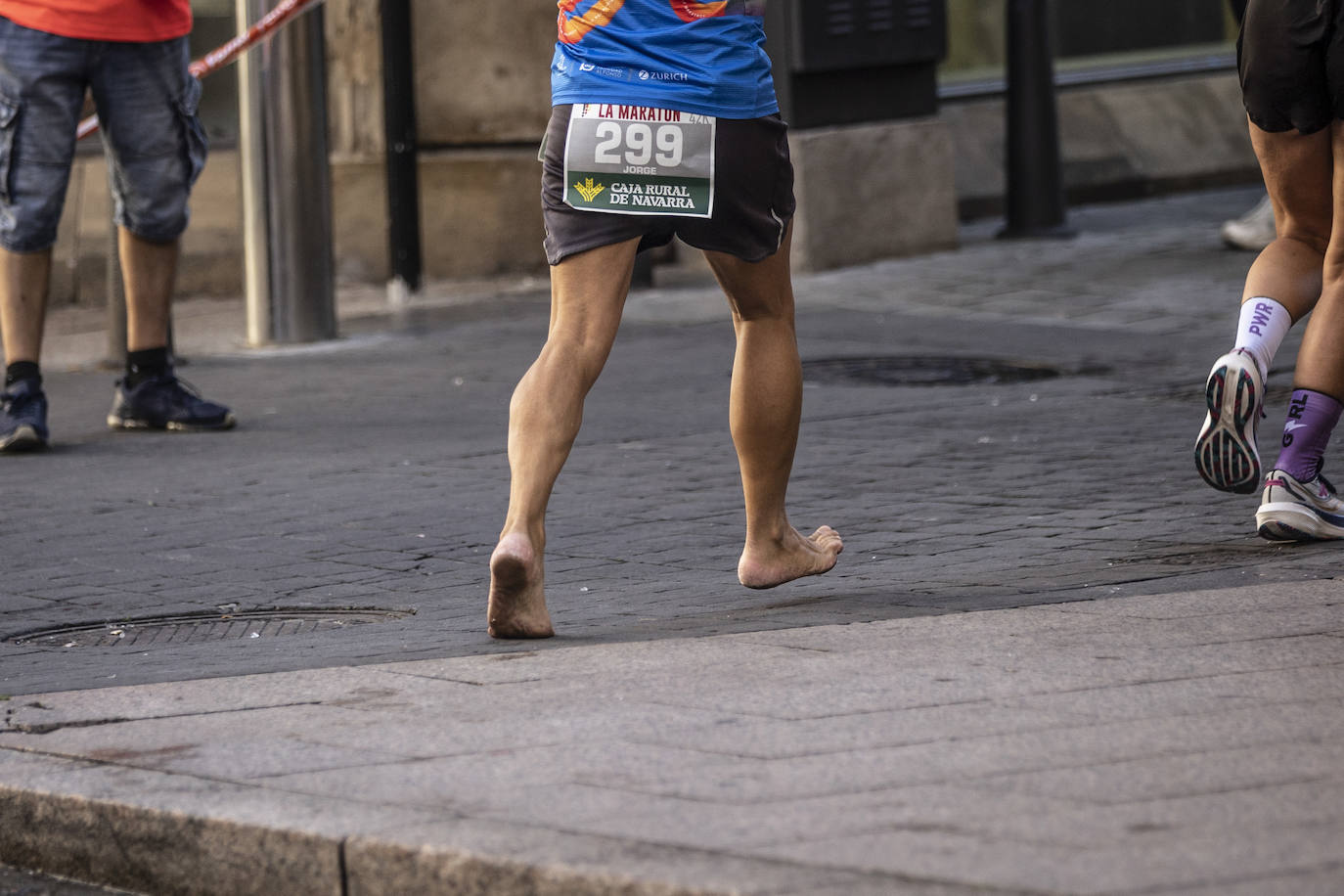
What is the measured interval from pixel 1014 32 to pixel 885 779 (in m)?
9.83

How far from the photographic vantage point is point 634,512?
5734 mm

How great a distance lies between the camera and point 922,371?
8336 millimetres

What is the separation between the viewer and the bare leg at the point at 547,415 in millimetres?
4070

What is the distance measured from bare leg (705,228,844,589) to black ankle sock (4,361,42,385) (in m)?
3.26

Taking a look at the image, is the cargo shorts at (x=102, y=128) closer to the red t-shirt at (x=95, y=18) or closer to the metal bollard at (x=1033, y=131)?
the red t-shirt at (x=95, y=18)

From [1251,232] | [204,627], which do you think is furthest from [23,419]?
[1251,232]

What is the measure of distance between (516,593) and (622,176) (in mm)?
803

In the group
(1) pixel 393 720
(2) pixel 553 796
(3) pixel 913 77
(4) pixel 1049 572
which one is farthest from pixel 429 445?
(3) pixel 913 77

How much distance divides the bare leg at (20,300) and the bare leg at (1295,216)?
3961 millimetres

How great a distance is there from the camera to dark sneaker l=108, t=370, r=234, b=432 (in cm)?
738

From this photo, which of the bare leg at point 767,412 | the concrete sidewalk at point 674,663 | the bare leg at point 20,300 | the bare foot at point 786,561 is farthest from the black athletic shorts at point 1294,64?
the bare leg at point 20,300

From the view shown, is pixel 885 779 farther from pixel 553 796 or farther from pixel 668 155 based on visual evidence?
pixel 668 155

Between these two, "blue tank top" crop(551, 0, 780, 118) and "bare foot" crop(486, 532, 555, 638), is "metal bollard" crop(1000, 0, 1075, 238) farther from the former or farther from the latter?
"bare foot" crop(486, 532, 555, 638)

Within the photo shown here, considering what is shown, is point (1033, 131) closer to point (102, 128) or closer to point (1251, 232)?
point (1251, 232)
